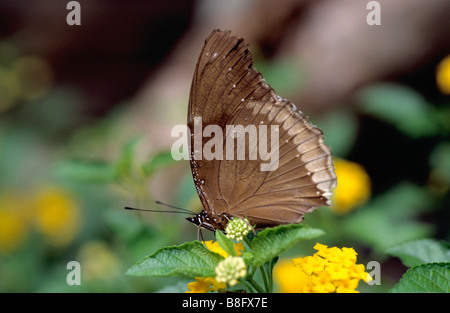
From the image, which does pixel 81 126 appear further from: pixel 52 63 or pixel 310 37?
pixel 310 37

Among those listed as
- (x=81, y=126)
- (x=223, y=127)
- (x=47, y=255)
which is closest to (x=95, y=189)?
(x=47, y=255)

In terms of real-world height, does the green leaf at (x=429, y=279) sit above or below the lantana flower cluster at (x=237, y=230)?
below

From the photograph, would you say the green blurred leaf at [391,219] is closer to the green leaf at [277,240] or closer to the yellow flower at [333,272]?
the yellow flower at [333,272]

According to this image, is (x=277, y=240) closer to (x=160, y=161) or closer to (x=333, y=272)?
(x=333, y=272)

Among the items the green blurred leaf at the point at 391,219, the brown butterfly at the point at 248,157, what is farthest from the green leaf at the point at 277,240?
the green blurred leaf at the point at 391,219

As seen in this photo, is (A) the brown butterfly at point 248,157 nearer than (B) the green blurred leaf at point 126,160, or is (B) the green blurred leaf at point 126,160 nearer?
(A) the brown butterfly at point 248,157

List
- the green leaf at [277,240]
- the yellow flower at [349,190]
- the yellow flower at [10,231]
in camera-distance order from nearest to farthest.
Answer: the green leaf at [277,240]
the yellow flower at [349,190]
the yellow flower at [10,231]

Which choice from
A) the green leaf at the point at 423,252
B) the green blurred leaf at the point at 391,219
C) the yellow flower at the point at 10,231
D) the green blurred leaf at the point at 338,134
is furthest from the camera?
the yellow flower at the point at 10,231
